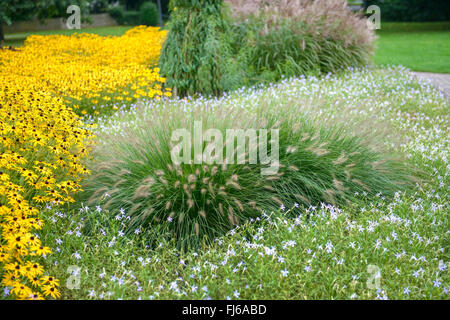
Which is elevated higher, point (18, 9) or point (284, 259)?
point (18, 9)

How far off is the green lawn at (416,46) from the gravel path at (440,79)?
0.72m

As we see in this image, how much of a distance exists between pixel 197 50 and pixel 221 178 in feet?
16.2

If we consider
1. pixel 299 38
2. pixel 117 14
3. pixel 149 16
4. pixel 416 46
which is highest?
pixel 117 14

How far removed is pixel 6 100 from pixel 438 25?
92.0ft

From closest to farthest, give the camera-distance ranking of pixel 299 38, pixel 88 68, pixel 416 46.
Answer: pixel 88 68 < pixel 299 38 < pixel 416 46

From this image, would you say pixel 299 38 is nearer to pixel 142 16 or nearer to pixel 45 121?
pixel 45 121

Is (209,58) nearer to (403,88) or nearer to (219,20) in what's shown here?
(219,20)

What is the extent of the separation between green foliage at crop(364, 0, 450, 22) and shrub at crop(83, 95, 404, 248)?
27.4 metres

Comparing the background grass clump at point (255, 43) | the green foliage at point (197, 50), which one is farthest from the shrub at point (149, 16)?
the green foliage at point (197, 50)

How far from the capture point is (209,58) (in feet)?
26.3

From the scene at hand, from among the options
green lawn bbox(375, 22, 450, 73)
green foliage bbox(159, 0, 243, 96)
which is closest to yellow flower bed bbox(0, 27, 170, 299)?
green foliage bbox(159, 0, 243, 96)

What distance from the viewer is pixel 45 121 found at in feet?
14.1

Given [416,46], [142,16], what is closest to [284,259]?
[416,46]

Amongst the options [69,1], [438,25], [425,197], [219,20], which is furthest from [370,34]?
[438,25]
